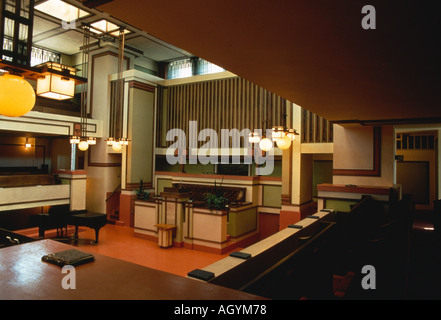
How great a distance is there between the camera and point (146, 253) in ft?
21.0

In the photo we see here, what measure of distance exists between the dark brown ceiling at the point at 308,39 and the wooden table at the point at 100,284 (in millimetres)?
1341

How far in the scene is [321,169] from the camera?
9.16 m

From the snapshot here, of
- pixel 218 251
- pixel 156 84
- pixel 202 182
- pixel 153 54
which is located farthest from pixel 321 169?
pixel 153 54

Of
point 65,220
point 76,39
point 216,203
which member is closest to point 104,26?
point 76,39

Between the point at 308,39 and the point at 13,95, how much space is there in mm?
1926

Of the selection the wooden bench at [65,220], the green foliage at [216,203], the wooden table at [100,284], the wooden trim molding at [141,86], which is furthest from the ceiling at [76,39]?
the wooden table at [100,284]

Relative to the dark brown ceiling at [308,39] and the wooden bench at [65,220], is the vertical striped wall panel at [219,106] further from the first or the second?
the dark brown ceiling at [308,39]

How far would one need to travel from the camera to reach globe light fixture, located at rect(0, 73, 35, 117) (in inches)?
71.9

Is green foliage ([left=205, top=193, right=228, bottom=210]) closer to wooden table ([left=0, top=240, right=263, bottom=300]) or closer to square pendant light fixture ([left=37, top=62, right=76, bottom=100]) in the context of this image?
square pendant light fixture ([left=37, top=62, right=76, bottom=100])

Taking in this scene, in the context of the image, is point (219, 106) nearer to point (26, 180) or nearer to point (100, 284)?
point (26, 180)

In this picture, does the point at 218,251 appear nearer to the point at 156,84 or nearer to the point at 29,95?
the point at 29,95

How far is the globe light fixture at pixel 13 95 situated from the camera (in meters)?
1.83
